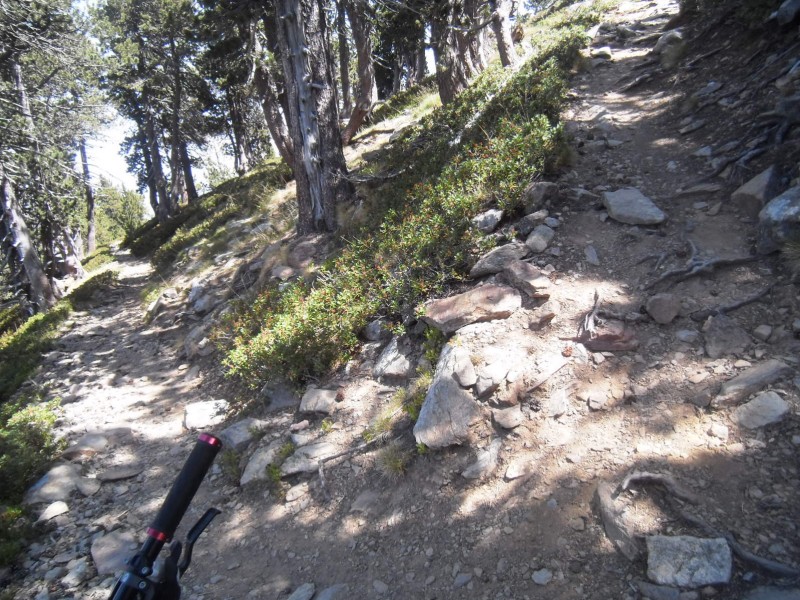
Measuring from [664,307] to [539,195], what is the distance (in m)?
2.20

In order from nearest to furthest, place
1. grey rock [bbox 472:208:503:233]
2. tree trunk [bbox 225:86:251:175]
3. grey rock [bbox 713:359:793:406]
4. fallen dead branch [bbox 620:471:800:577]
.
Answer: fallen dead branch [bbox 620:471:800:577] < grey rock [bbox 713:359:793:406] < grey rock [bbox 472:208:503:233] < tree trunk [bbox 225:86:251:175]

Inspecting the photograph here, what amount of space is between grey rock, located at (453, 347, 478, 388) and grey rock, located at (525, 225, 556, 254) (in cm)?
160

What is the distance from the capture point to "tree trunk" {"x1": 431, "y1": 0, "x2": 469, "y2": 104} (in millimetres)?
11633

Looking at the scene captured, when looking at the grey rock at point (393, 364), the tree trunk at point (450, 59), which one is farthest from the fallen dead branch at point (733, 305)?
the tree trunk at point (450, 59)

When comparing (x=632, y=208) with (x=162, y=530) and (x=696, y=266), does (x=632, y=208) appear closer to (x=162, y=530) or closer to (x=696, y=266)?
(x=696, y=266)

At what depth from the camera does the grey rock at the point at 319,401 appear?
536cm

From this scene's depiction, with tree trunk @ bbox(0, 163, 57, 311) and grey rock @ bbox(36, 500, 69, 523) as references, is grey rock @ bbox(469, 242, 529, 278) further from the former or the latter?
tree trunk @ bbox(0, 163, 57, 311)

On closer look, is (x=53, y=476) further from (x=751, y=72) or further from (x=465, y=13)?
(x=465, y=13)

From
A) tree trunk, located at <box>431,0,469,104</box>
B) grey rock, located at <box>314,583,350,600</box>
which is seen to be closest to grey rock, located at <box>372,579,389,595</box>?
grey rock, located at <box>314,583,350,600</box>

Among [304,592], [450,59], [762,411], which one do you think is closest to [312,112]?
[450,59]

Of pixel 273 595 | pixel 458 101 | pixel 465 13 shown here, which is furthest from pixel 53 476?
A: pixel 465 13

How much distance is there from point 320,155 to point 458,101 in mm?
3780

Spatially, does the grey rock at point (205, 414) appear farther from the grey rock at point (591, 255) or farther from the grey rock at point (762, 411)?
the grey rock at point (762, 411)

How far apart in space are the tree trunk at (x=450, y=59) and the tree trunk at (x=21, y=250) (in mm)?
13708
